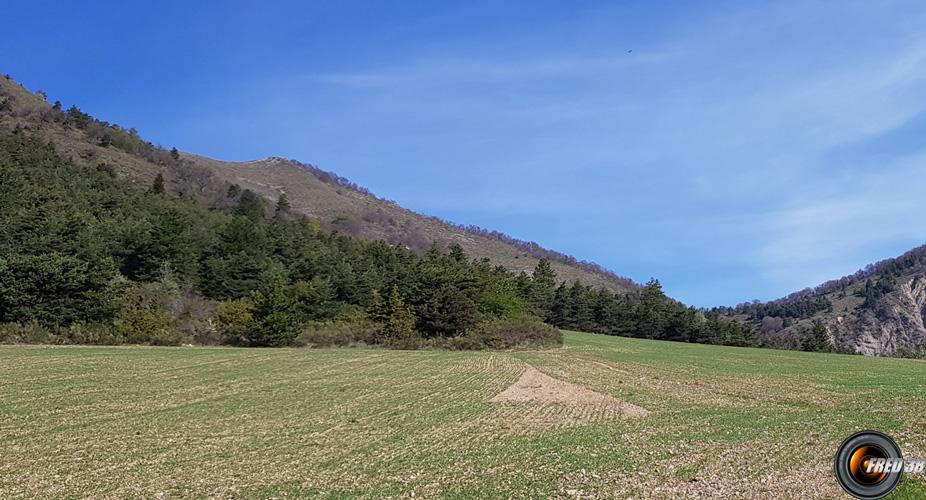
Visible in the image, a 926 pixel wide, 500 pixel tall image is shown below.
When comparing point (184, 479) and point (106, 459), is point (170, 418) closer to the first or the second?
point (106, 459)

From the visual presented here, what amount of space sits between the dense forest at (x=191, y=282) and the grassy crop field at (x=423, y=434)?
22244 millimetres

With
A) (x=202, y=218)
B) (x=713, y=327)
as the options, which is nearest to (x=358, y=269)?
(x=202, y=218)

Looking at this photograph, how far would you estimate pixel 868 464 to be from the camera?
7.45 m

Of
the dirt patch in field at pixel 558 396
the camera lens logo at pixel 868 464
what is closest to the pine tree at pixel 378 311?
the dirt patch in field at pixel 558 396

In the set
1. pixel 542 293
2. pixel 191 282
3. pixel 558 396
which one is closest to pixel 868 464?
pixel 558 396

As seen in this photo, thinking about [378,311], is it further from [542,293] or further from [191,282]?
[542,293]

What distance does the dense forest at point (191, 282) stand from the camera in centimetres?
5644

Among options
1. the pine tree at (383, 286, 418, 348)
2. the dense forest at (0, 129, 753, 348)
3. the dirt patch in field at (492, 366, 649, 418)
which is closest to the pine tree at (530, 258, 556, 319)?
the dense forest at (0, 129, 753, 348)

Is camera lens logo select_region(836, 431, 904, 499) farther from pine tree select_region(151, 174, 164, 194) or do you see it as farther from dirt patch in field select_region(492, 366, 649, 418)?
pine tree select_region(151, 174, 164, 194)

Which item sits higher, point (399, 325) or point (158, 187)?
point (158, 187)

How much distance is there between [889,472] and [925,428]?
12.6 m

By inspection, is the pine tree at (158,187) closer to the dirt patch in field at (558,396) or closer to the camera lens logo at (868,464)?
the dirt patch in field at (558,396)

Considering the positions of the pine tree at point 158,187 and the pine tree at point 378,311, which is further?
the pine tree at point 158,187

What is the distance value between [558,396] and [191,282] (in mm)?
60569
